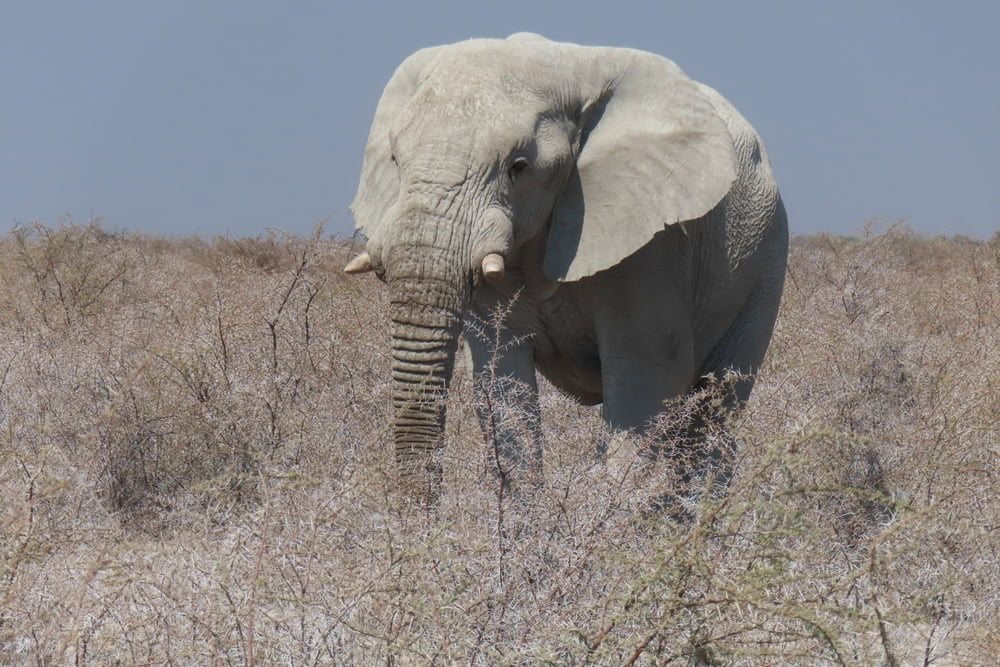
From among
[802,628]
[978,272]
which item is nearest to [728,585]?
[802,628]

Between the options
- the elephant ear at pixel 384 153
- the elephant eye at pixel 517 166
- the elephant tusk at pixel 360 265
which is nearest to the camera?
the elephant eye at pixel 517 166

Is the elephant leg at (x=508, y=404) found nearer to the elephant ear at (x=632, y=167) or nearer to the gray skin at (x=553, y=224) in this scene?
the gray skin at (x=553, y=224)

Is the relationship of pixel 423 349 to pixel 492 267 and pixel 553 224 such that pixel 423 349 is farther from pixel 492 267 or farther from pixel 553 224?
pixel 553 224

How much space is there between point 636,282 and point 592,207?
0.99 feet

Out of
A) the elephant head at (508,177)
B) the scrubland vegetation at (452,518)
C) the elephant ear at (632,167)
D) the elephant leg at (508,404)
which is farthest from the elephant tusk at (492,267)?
the scrubland vegetation at (452,518)

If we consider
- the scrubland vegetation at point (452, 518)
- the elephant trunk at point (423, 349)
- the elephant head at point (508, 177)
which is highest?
the elephant head at point (508, 177)

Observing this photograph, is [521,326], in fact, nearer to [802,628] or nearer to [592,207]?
[592,207]

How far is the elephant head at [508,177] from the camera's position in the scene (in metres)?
4.24

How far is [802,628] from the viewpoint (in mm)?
3092

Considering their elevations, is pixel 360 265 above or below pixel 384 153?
below

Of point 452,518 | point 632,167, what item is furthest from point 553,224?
point 452,518

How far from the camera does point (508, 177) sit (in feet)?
14.4

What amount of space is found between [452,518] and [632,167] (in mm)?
1668

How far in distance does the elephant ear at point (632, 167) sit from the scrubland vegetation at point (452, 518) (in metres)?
0.64
